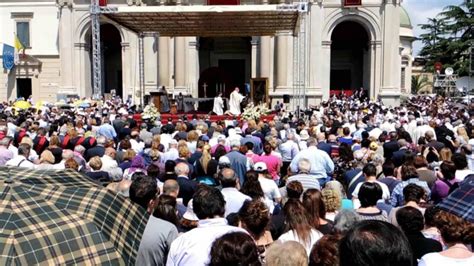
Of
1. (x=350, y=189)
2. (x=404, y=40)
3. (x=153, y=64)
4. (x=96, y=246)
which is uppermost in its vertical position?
(x=404, y=40)

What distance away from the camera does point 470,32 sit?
6041 cm

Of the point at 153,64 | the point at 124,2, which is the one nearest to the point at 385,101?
the point at 153,64

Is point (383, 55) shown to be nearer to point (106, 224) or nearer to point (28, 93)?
point (28, 93)

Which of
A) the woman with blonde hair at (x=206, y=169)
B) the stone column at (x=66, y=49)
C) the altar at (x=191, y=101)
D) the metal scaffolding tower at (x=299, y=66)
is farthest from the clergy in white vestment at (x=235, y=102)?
the woman with blonde hair at (x=206, y=169)

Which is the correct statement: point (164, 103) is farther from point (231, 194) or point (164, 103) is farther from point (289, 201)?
point (289, 201)

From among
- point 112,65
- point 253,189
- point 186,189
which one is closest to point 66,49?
point 112,65

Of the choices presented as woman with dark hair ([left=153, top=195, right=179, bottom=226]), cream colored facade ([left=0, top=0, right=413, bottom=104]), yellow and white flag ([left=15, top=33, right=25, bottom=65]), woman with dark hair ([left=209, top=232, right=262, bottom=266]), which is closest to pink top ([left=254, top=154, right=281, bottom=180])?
woman with dark hair ([left=153, top=195, right=179, bottom=226])

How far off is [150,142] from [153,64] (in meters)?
29.2

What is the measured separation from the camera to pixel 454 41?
6031 cm

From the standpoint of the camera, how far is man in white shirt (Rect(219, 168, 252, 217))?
649 cm

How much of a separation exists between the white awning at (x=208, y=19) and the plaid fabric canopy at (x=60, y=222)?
68.6 ft

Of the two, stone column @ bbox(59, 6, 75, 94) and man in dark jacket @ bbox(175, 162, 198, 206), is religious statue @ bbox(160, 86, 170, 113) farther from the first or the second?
man in dark jacket @ bbox(175, 162, 198, 206)

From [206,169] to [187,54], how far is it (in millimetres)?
31381

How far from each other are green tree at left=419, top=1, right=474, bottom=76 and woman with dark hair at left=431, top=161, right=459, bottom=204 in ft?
173
